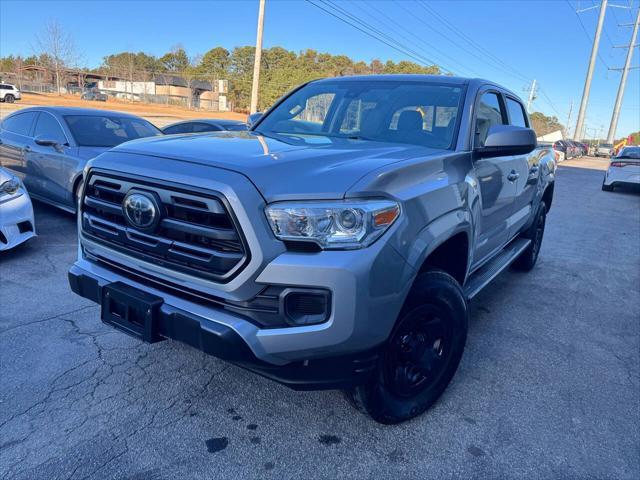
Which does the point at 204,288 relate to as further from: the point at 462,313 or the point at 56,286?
the point at 56,286

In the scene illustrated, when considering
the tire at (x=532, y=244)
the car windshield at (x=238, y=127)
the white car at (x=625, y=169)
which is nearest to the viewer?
the car windshield at (x=238, y=127)

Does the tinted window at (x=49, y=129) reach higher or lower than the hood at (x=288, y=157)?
lower

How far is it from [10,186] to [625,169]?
659 inches

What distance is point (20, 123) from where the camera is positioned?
7348mm

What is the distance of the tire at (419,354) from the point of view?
2.38 meters

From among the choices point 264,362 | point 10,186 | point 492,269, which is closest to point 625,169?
point 492,269

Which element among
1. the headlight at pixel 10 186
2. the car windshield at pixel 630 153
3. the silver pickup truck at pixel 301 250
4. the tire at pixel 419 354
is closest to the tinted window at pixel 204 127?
the headlight at pixel 10 186

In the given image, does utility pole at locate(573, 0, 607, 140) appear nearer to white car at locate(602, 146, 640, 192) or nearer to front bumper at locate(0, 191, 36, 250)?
white car at locate(602, 146, 640, 192)

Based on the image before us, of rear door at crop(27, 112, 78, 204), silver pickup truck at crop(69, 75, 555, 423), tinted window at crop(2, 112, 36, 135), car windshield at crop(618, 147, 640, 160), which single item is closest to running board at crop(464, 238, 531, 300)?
silver pickup truck at crop(69, 75, 555, 423)

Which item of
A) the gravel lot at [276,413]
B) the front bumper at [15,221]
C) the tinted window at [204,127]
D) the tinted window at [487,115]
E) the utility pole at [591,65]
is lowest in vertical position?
the gravel lot at [276,413]

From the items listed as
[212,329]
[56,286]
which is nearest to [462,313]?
[212,329]

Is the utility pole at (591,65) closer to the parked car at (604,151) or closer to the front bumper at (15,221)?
the parked car at (604,151)

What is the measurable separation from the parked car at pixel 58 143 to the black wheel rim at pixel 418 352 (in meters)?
4.95

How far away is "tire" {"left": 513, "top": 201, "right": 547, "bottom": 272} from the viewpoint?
5.35 metres
